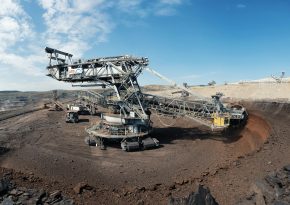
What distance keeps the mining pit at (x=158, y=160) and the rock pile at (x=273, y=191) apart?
2.69m

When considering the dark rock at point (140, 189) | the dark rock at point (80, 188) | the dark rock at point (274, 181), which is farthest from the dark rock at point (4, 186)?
the dark rock at point (274, 181)

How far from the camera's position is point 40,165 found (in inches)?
1145

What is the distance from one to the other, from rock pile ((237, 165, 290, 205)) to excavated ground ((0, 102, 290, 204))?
1.93 m

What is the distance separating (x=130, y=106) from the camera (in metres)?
37.4

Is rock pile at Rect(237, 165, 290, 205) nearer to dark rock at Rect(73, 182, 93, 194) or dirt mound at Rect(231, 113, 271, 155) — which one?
dark rock at Rect(73, 182, 93, 194)

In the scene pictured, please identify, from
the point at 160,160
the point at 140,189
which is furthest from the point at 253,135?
the point at 140,189

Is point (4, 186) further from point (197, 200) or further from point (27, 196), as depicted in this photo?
point (197, 200)

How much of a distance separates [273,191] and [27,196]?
1399 cm

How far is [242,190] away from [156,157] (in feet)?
37.4

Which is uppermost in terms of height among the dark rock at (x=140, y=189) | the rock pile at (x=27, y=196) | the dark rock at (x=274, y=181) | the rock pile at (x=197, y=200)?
the dark rock at (x=274, y=181)

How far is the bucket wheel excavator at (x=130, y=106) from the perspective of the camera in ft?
114

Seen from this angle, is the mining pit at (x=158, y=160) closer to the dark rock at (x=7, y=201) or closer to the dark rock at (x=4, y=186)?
the dark rock at (x=4, y=186)

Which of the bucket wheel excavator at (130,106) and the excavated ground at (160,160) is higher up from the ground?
the bucket wheel excavator at (130,106)

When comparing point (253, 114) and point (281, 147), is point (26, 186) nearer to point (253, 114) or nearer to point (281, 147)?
point (281, 147)
